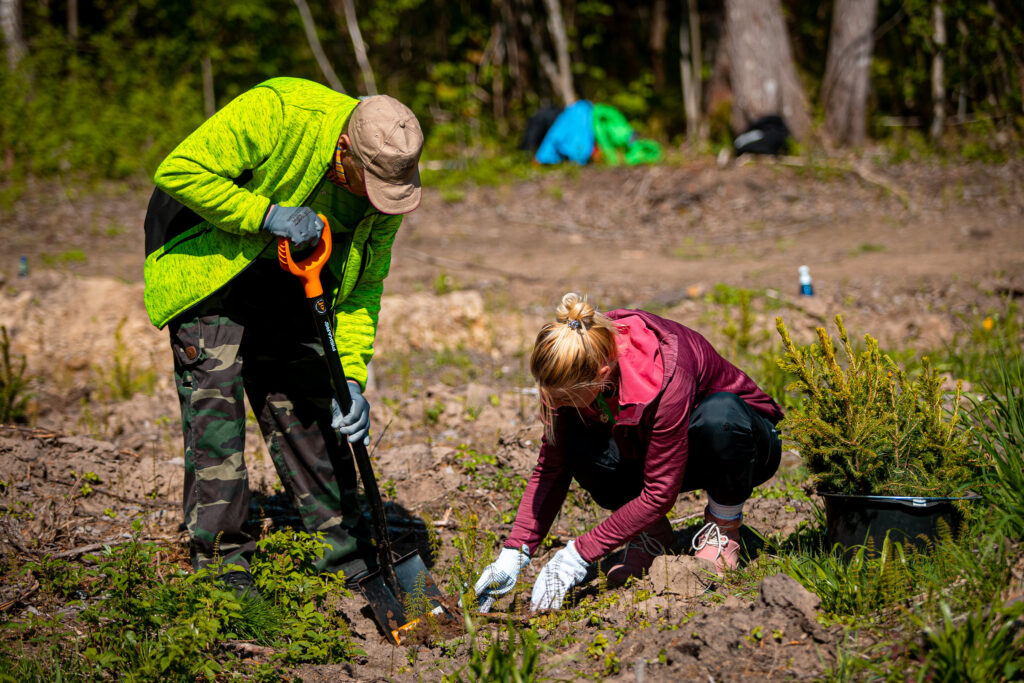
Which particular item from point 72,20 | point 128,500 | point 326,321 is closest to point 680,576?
point 326,321

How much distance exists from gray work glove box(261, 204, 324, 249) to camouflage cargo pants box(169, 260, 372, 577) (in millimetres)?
338

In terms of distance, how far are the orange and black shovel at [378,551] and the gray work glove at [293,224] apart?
4 centimetres

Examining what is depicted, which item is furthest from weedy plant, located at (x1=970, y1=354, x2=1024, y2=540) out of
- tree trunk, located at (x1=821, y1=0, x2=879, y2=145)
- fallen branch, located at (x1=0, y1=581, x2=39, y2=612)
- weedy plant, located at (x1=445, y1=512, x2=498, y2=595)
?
tree trunk, located at (x1=821, y1=0, x2=879, y2=145)

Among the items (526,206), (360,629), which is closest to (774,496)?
(360,629)

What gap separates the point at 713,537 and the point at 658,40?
1308 cm

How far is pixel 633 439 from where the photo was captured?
2803 millimetres

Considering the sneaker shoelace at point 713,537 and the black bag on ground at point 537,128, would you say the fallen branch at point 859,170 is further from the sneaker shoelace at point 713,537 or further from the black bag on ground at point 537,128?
the sneaker shoelace at point 713,537

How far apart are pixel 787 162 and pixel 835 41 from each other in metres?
2.25

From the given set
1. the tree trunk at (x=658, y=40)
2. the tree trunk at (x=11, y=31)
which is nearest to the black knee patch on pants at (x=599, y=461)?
the tree trunk at (x=11, y=31)

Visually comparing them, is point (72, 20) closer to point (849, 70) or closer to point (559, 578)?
point (849, 70)

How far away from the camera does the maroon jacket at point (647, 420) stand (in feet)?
8.44

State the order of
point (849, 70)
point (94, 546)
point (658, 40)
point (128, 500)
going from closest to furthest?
point (94, 546), point (128, 500), point (849, 70), point (658, 40)

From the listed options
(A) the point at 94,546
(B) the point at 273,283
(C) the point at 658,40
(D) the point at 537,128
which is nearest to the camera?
(B) the point at 273,283

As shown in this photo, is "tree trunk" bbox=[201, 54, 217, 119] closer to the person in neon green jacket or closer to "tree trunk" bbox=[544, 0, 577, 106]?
"tree trunk" bbox=[544, 0, 577, 106]
